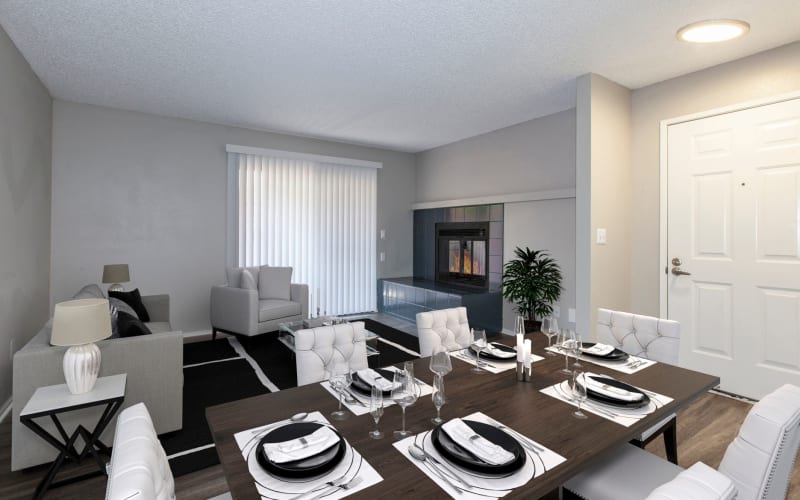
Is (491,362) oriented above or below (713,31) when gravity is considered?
below

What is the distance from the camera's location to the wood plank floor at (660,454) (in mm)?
1938

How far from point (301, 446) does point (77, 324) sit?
1631 mm

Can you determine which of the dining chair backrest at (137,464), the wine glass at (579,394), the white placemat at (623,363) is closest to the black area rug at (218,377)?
the dining chair backrest at (137,464)

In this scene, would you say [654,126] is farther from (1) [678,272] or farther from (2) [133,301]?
(2) [133,301]

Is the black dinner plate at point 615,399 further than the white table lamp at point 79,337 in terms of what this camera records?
No

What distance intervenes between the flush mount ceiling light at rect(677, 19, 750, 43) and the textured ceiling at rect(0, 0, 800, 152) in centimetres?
7

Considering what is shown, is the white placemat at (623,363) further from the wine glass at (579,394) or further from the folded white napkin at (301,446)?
the folded white napkin at (301,446)

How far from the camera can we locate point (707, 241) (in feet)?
10.6

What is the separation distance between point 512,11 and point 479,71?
92cm

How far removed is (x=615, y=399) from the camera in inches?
54.8

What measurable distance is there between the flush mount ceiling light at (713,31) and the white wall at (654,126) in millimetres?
514

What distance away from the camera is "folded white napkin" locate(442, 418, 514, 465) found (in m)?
1.04

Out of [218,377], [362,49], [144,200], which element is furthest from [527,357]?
[144,200]

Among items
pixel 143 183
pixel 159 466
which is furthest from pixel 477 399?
pixel 143 183
